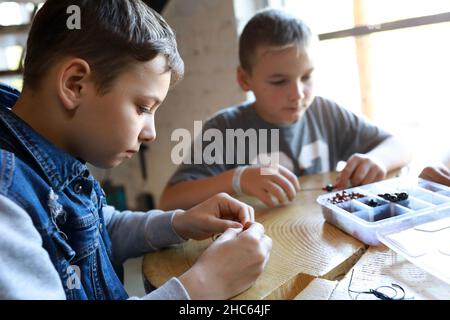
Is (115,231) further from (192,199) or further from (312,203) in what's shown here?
(312,203)

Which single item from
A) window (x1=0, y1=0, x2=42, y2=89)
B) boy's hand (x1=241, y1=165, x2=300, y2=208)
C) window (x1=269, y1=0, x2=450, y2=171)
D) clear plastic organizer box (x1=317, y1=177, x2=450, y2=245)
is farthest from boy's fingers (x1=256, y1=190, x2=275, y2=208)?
window (x1=0, y1=0, x2=42, y2=89)

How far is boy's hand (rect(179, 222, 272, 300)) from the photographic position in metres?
0.52

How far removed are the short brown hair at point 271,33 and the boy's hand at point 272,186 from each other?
0.40 m

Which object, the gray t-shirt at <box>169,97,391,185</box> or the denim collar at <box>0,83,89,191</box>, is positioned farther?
the gray t-shirt at <box>169,97,391,185</box>

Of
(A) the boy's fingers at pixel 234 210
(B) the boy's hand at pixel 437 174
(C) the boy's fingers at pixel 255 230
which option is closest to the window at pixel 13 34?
(A) the boy's fingers at pixel 234 210

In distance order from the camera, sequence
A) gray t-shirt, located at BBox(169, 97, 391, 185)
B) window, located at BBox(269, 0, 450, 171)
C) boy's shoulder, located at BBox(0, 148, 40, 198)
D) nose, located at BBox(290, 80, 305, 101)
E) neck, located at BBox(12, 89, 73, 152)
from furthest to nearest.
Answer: window, located at BBox(269, 0, 450, 171), gray t-shirt, located at BBox(169, 97, 391, 185), nose, located at BBox(290, 80, 305, 101), neck, located at BBox(12, 89, 73, 152), boy's shoulder, located at BBox(0, 148, 40, 198)

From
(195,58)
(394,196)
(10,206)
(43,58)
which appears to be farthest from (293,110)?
(195,58)

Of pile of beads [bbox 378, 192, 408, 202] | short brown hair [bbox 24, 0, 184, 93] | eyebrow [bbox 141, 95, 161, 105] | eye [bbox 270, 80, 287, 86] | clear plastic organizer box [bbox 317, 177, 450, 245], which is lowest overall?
clear plastic organizer box [bbox 317, 177, 450, 245]

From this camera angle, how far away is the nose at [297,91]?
1.08 m

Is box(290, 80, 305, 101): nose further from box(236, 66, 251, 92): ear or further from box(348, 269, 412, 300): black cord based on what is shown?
box(348, 269, 412, 300): black cord

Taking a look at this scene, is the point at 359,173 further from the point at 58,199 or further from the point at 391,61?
the point at 391,61

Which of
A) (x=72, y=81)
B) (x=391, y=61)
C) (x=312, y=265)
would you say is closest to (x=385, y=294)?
(x=312, y=265)

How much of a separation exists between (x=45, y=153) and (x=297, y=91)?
2.36ft

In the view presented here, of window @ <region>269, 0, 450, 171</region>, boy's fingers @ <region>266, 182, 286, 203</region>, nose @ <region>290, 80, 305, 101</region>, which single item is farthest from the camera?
window @ <region>269, 0, 450, 171</region>
